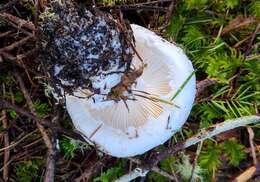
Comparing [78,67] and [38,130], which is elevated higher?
[78,67]

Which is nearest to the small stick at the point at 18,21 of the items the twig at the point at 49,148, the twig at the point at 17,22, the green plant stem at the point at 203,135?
the twig at the point at 17,22

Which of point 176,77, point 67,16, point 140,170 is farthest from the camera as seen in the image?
point 140,170

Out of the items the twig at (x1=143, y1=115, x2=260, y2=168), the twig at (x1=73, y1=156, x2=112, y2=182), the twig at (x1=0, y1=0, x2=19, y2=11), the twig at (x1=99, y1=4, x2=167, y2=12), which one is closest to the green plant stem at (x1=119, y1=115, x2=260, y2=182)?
the twig at (x1=143, y1=115, x2=260, y2=168)

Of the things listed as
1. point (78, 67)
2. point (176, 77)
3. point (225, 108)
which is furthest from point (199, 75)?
point (78, 67)

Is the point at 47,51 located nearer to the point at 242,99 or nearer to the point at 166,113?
the point at 166,113

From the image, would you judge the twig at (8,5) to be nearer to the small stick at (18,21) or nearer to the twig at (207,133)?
the small stick at (18,21)

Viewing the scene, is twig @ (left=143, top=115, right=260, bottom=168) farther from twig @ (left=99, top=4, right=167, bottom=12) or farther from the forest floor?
twig @ (left=99, top=4, right=167, bottom=12)

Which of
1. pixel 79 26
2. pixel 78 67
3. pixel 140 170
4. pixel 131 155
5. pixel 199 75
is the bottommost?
pixel 140 170
